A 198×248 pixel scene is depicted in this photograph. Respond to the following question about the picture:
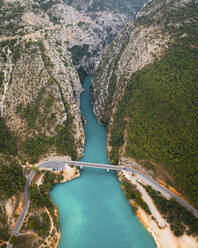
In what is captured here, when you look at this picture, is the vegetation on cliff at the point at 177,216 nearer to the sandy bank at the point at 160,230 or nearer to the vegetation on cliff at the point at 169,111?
the sandy bank at the point at 160,230

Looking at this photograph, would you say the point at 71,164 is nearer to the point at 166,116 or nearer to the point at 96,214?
the point at 96,214

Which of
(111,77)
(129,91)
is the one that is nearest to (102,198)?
(129,91)

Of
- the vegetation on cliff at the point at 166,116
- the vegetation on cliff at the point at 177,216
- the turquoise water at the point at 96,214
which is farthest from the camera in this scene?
the vegetation on cliff at the point at 166,116

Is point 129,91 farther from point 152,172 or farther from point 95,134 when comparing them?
point 152,172

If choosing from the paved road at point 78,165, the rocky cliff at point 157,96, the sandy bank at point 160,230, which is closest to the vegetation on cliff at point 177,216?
the sandy bank at point 160,230

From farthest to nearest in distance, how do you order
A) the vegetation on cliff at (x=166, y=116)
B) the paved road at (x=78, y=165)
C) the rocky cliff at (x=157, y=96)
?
the rocky cliff at (x=157, y=96) → the vegetation on cliff at (x=166, y=116) → the paved road at (x=78, y=165)

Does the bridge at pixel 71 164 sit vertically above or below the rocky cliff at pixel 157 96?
below

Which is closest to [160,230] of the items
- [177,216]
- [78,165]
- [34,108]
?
[177,216]
